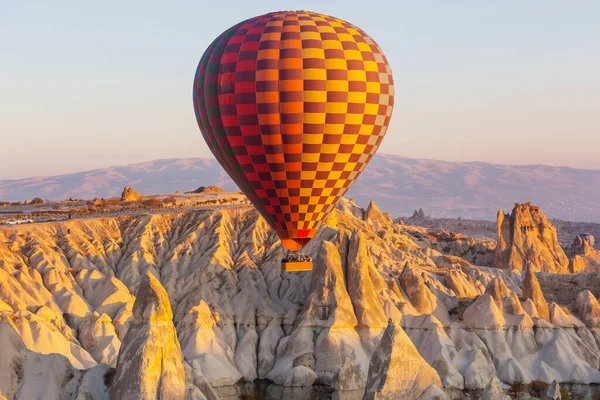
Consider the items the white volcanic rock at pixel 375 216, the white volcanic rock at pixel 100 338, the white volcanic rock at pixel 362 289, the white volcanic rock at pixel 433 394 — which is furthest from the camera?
the white volcanic rock at pixel 375 216

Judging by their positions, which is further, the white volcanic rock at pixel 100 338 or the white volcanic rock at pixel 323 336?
the white volcanic rock at pixel 323 336

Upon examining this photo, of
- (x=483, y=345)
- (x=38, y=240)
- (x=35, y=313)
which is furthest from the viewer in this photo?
(x=38, y=240)

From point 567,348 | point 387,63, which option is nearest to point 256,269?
point 567,348

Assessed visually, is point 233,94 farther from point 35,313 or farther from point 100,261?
point 100,261

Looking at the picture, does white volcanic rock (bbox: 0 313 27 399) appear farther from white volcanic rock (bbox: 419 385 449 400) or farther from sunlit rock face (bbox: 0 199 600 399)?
white volcanic rock (bbox: 419 385 449 400)

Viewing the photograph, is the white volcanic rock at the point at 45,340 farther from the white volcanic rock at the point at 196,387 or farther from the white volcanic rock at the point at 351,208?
the white volcanic rock at the point at 351,208

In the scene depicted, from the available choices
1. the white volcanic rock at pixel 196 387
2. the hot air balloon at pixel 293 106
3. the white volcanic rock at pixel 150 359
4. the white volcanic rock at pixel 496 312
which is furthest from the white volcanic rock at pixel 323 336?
the white volcanic rock at pixel 150 359

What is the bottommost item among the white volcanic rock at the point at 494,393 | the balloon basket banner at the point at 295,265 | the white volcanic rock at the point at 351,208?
the white volcanic rock at the point at 494,393
